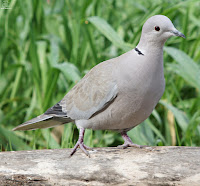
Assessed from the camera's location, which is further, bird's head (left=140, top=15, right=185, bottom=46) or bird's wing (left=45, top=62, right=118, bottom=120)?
bird's wing (left=45, top=62, right=118, bottom=120)

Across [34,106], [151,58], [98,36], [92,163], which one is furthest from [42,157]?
[98,36]

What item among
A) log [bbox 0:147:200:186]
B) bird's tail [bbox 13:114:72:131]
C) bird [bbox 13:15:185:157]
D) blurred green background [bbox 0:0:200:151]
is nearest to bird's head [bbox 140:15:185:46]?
bird [bbox 13:15:185:157]

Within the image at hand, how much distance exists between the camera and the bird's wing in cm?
218

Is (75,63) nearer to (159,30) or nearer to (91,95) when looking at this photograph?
(91,95)

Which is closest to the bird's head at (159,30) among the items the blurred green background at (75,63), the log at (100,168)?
the log at (100,168)

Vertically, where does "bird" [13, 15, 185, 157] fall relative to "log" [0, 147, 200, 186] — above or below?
above

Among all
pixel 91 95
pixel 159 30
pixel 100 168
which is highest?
pixel 159 30

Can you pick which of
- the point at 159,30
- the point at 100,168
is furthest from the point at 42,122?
the point at 159,30

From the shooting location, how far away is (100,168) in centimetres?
202

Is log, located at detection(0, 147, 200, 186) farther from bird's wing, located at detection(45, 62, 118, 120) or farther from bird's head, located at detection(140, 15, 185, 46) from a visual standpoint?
bird's head, located at detection(140, 15, 185, 46)

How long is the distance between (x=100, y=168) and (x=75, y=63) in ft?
5.96

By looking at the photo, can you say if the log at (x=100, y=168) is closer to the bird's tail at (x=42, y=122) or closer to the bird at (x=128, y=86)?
the bird at (x=128, y=86)

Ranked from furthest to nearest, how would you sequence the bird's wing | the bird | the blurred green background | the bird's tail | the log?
1. the blurred green background
2. the bird's tail
3. the bird's wing
4. the bird
5. the log

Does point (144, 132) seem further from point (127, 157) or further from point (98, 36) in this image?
point (98, 36)
